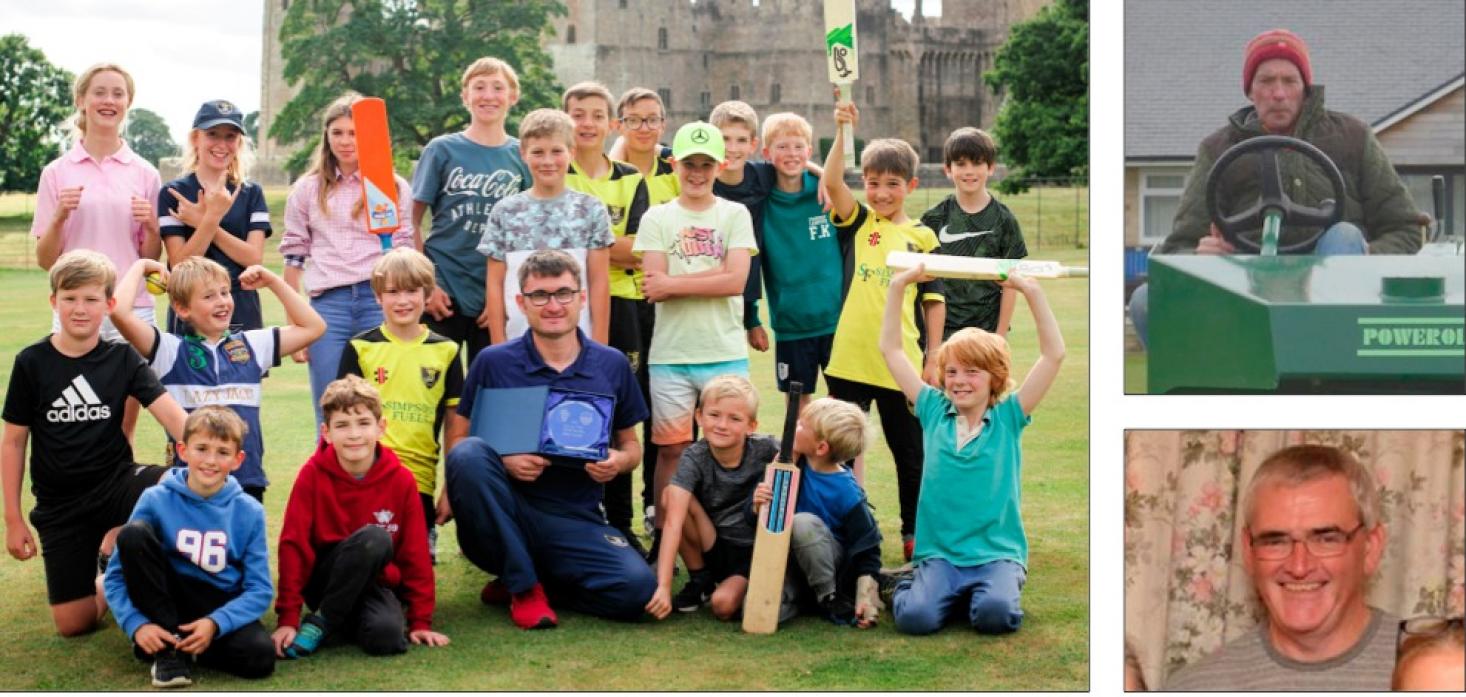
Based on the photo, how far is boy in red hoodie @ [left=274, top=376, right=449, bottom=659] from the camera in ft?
15.8

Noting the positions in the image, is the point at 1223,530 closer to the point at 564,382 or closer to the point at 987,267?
the point at 987,267

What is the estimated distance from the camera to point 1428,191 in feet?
41.2

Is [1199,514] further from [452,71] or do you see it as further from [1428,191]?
[452,71]

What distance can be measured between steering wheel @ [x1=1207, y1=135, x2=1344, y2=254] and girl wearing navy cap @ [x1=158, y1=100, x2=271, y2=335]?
131 inches

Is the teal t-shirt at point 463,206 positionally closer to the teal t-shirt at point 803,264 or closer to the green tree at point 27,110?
the teal t-shirt at point 803,264

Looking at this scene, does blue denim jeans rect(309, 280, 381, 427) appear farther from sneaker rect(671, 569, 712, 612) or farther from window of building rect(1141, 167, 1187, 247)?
window of building rect(1141, 167, 1187, 247)

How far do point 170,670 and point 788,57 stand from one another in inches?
3262

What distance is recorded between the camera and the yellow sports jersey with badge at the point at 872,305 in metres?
→ 5.90

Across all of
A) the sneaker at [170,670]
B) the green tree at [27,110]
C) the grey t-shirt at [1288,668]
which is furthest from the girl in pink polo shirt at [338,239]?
the green tree at [27,110]

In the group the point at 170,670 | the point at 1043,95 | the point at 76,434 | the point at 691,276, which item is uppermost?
the point at 1043,95

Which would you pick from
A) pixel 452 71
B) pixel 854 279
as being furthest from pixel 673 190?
pixel 452 71

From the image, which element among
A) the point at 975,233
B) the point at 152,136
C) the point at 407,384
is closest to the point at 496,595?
the point at 407,384

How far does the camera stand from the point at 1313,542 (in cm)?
376

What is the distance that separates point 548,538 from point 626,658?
680 millimetres
